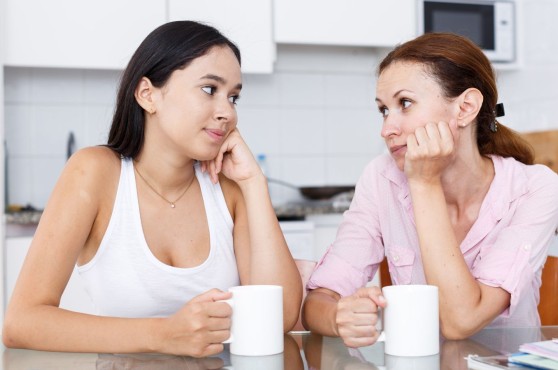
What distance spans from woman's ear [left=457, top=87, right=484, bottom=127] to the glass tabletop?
1.57 ft

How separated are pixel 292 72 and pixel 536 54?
3.62 feet

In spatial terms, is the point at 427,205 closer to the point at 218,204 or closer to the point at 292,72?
the point at 218,204

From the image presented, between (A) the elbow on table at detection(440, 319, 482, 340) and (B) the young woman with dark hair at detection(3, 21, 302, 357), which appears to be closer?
(A) the elbow on table at detection(440, 319, 482, 340)

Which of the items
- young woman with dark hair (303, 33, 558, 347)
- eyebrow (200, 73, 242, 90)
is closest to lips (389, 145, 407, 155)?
young woman with dark hair (303, 33, 558, 347)

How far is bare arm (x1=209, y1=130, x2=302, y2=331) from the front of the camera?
1.38 m

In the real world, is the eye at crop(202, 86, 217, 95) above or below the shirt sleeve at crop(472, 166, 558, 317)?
above

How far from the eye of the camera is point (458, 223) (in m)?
1.52

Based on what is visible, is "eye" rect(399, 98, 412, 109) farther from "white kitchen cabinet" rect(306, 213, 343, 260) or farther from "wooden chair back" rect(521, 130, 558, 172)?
"wooden chair back" rect(521, 130, 558, 172)

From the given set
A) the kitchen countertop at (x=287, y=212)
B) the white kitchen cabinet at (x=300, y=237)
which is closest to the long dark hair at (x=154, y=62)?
the kitchen countertop at (x=287, y=212)

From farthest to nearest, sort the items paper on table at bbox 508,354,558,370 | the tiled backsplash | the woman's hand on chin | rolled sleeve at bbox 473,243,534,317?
the tiled backsplash, the woman's hand on chin, rolled sleeve at bbox 473,243,534,317, paper on table at bbox 508,354,558,370

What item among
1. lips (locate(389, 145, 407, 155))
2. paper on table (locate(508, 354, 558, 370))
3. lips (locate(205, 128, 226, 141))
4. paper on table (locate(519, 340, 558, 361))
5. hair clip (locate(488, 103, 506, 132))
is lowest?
paper on table (locate(508, 354, 558, 370))

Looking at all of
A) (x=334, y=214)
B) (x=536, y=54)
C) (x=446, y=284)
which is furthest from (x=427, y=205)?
(x=536, y=54)

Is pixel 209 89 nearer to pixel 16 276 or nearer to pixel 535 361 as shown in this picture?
pixel 535 361

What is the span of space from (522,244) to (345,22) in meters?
1.96
